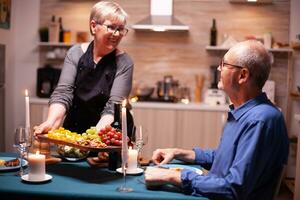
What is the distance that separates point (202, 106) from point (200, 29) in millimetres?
986

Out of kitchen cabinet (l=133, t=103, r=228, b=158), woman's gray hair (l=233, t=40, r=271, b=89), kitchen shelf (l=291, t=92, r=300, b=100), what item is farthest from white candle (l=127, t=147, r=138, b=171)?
kitchen shelf (l=291, t=92, r=300, b=100)

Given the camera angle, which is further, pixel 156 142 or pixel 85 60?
pixel 156 142

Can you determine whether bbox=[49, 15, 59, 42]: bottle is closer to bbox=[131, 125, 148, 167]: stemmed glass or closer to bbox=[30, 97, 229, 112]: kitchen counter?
bbox=[30, 97, 229, 112]: kitchen counter

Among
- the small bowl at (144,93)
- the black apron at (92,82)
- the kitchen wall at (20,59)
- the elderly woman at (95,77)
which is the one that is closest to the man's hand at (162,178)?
the elderly woman at (95,77)

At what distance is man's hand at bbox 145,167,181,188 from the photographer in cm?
165

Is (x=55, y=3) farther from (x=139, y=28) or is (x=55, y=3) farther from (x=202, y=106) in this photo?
(x=202, y=106)

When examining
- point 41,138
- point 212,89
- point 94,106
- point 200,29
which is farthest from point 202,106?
point 41,138

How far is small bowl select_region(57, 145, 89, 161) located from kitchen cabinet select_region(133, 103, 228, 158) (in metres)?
2.38

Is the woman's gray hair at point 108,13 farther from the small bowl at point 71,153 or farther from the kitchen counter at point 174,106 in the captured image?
the kitchen counter at point 174,106

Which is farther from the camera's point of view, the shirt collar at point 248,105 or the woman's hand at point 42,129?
the woman's hand at point 42,129

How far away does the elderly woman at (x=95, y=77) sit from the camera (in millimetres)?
2365

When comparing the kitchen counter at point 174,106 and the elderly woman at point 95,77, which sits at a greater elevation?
the elderly woman at point 95,77

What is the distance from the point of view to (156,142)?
455 centimetres

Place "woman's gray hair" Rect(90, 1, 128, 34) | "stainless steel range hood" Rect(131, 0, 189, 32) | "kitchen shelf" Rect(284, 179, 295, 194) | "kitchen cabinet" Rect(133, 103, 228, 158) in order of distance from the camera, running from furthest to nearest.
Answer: "stainless steel range hood" Rect(131, 0, 189, 32)
"kitchen cabinet" Rect(133, 103, 228, 158)
"kitchen shelf" Rect(284, 179, 295, 194)
"woman's gray hair" Rect(90, 1, 128, 34)
